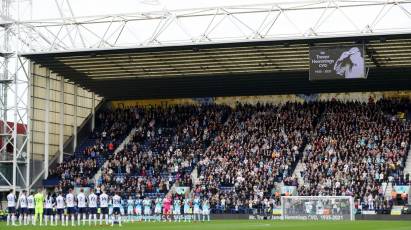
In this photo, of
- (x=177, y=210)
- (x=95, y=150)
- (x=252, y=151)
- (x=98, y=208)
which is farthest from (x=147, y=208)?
(x=95, y=150)

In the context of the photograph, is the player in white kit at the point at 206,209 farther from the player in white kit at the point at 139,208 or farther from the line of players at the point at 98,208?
the player in white kit at the point at 139,208

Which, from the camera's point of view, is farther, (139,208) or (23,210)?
(139,208)

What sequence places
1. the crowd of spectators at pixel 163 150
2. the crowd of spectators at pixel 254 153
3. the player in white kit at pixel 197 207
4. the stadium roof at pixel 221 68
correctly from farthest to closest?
1. the crowd of spectators at pixel 163 150
2. the crowd of spectators at pixel 254 153
3. the stadium roof at pixel 221 68
4. the player in white kit at pixel 197 207

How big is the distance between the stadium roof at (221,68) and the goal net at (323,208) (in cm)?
892

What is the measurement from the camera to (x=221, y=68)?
188 feet

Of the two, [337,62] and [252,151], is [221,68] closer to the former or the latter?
[252,151]

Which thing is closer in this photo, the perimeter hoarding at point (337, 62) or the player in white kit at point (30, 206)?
the player in white kit at point (30, 206)

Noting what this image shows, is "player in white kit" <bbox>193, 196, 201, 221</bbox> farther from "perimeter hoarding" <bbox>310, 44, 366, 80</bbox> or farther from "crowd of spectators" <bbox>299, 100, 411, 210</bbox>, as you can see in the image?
"perimeter hoarding" <bbox>310, 44, 366, 80</bbox>

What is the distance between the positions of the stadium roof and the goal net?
29.3ft

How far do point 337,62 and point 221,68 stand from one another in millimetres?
10322

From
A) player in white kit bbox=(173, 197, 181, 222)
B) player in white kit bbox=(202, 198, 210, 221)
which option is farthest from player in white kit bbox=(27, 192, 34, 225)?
player in white kit bbox=(202, 198, 210, 221)

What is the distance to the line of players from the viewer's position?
41.4 meters

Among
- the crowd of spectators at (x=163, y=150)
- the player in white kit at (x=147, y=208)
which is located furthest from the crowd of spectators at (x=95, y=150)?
the player in white kit at (x=147, y=208)

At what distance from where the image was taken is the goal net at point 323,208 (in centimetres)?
4762
